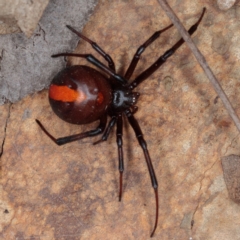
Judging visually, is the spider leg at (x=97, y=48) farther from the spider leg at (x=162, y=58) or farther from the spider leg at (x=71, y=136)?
the spider leg at (x=71, y=136)

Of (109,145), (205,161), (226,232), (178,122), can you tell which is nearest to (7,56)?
(109,145)

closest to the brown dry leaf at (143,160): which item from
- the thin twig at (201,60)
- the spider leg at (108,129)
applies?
the spider leg at (108,129)

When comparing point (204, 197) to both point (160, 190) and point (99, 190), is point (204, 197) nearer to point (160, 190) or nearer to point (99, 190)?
point (160, 190)

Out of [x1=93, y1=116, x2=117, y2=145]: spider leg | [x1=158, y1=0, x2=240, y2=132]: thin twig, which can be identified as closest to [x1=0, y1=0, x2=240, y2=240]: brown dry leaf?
[x1=93, y1=116, x2=117, y2=145]: spider leg

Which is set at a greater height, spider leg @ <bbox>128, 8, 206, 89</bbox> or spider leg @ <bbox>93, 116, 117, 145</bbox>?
spider leg @ <bbox>128, 8, 206, 89</bbox>

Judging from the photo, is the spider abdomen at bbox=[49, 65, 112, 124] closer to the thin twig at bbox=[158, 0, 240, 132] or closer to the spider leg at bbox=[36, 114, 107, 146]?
the spider leg at bbox=[36, 114, 107, 146]

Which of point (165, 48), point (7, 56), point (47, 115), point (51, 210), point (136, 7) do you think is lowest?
point (51, 210)
